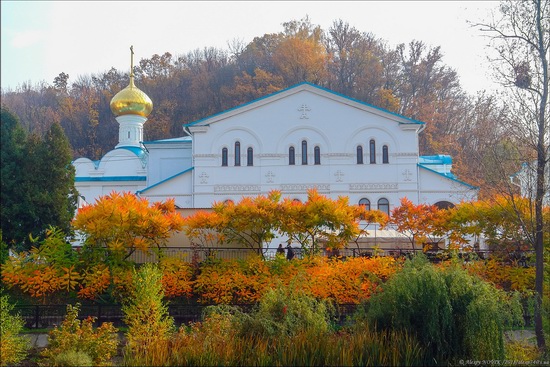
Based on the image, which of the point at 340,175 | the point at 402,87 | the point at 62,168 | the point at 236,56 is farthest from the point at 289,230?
the point at 236,56

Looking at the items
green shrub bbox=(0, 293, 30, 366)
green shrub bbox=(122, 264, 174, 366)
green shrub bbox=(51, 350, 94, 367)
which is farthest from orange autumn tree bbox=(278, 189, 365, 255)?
green shrub bbox=(51, 350, 94, 367)

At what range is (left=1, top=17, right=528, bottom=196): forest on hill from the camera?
5656cm

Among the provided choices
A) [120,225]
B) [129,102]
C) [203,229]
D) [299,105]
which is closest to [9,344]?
[120,225]

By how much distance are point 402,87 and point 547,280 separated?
48463 mm

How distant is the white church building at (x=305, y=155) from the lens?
114 feet

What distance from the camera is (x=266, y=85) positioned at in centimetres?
5809

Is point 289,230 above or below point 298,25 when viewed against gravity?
below

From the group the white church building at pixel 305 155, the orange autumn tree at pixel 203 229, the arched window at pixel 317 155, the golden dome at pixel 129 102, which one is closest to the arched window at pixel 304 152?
the white church building at pixel 305 155

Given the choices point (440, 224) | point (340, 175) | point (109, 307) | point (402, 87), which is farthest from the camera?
point (402, 87)

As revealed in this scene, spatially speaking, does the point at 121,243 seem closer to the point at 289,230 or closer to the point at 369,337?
the point at 289,230

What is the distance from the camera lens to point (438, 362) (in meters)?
9.22

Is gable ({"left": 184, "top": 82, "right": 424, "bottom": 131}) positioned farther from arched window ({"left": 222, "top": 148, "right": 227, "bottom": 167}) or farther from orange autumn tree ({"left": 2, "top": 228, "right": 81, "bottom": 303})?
orange autumn tree ({"left": 2, "top": 228, "right": 81, "bottom": 303})

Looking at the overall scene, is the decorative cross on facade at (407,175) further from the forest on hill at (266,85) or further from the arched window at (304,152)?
the forest on hill at (266,85)

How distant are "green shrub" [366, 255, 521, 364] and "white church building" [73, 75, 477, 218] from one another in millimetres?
24661
